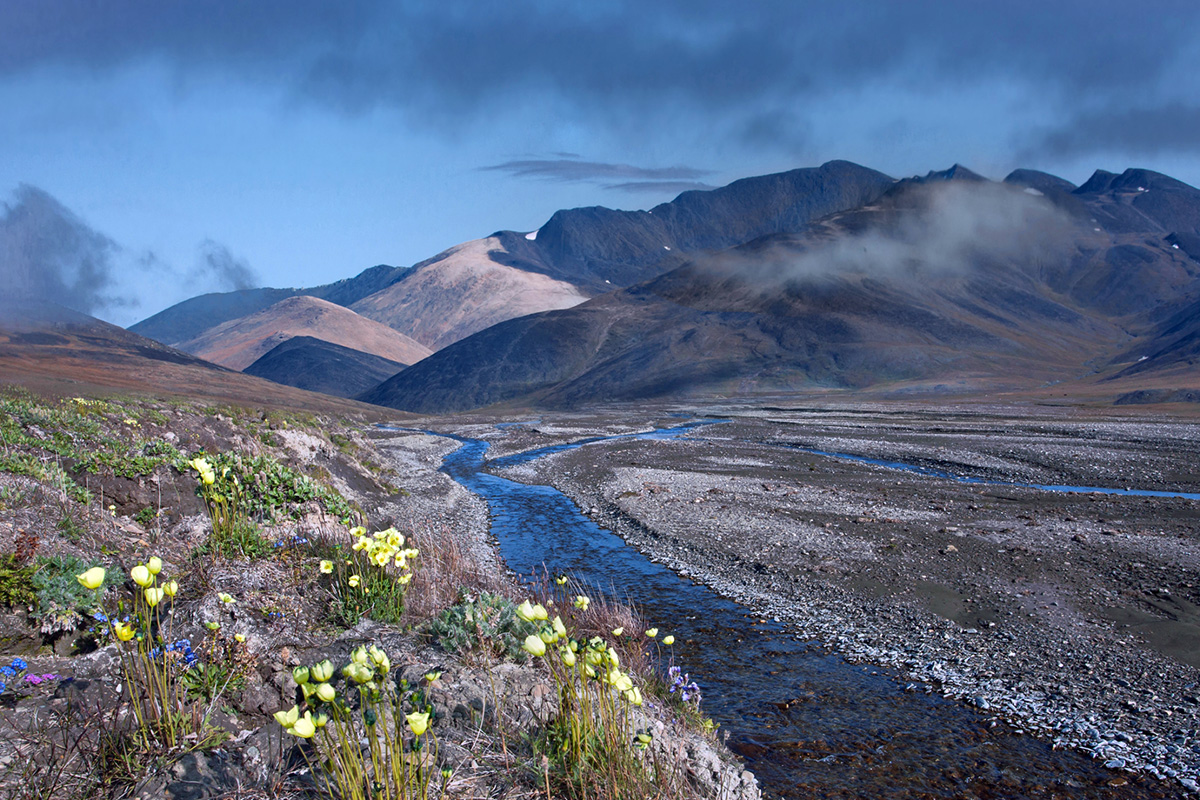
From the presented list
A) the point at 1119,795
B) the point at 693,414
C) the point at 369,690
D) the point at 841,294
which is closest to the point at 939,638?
the point at 1119,795

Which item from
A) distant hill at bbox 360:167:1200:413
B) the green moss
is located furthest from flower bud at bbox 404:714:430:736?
distant hill at bbox 360:167:1200:413

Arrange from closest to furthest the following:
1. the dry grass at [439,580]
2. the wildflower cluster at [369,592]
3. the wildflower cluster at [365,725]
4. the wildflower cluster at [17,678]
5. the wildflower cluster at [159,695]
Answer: the wildflower cluster at [365,725]
the wildflower cluster at [159,695]
the wildflower cluster at [17,678]
the wildflower cluster at [369,592]
the dry grass at [439,580]

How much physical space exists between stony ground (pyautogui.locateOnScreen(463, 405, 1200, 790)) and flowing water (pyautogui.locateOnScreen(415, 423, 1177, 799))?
0.57 m

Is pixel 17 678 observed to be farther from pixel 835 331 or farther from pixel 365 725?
pixel 835 331

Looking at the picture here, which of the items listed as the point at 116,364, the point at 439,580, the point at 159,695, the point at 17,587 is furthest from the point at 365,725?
the point at 116,364

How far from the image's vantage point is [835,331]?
148m

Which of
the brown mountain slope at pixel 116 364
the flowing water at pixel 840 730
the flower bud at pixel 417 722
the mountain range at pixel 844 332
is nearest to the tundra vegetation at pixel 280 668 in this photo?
the flower bud at pixel 417 722

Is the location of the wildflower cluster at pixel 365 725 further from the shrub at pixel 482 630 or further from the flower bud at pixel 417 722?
the shrub at pixel 482 630

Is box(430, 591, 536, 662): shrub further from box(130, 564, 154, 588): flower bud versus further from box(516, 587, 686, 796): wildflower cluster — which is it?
box(130, 564, 154, 588): flower bud

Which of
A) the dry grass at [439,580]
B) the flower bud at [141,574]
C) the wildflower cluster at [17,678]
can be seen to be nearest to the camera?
the flower bud at [141,574]

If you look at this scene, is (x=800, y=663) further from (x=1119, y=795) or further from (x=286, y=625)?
(x=286, y=625)

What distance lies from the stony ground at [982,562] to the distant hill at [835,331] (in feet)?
279

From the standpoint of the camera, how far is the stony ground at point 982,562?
1038cm

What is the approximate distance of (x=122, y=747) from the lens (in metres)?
4.43
